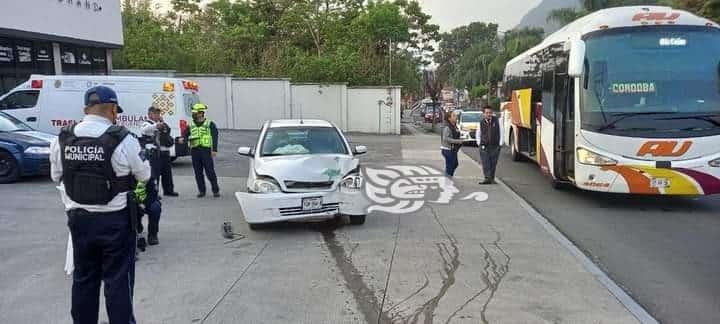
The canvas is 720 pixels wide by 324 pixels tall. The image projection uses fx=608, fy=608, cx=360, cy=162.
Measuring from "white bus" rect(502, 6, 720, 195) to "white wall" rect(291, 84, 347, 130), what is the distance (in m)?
22.3

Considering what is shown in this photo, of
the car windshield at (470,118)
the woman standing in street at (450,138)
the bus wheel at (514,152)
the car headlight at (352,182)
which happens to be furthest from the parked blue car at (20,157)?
the car windshield at (470,118)

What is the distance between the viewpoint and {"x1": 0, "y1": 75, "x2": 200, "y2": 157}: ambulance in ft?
50.9

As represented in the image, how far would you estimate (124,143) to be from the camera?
4.16 metres

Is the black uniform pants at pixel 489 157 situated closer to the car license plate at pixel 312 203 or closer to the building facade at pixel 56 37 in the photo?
the car license plate at pixel 312 203

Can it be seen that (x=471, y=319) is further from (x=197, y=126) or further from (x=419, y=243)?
(x=197, y=126)

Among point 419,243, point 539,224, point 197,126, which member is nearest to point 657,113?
point 539,224

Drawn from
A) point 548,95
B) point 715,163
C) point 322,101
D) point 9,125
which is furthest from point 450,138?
point 322,101

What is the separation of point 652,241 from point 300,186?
4653mm

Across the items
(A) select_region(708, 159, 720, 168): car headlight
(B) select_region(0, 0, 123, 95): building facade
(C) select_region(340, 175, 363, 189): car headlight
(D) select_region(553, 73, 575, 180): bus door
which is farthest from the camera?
(B) select_region(0, 0, 123, 95): building facade

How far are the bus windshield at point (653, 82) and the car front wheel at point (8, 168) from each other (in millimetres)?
10993

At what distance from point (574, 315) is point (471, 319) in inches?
35.1

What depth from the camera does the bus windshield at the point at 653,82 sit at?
31.5 ft

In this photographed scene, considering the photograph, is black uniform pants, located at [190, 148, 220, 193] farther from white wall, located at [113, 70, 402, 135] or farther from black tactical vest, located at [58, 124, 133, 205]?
white wall, located at [113, 70, 402, 135]

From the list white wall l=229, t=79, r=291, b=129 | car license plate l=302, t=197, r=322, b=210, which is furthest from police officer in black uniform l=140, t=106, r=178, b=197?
white wall l=229, t=79, r=291, b=129
